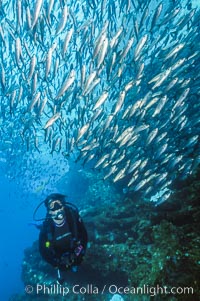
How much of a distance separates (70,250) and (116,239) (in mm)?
5263

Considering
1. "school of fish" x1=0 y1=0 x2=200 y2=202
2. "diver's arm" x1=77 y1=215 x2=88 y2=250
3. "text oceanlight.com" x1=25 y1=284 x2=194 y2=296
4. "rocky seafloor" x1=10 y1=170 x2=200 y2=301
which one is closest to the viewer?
"diver's arm" x1=77 y1=215 x2=88 y2=250

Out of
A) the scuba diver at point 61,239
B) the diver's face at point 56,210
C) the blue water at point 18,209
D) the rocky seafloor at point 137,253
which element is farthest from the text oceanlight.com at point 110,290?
the blue water at point 18,209

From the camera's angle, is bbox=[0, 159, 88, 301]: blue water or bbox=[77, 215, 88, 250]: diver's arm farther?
bbox=[0, 159, 88, 301]: blue water

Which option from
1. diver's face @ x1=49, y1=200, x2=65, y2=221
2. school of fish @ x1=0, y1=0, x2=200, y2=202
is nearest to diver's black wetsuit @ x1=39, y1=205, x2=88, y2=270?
diver's face @ x1=49, y1=200, x2=65, y2=221

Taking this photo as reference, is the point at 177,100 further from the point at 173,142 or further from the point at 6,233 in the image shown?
the point at 6,233

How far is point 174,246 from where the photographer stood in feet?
21.9

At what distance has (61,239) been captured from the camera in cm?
495

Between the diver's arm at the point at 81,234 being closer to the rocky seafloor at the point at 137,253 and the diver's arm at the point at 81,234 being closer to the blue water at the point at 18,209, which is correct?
the blue water at the point at 18,209

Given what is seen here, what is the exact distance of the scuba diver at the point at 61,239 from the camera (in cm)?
495

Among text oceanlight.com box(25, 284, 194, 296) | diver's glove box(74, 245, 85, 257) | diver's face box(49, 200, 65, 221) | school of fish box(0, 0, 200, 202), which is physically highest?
school of fish box(0, 0, 200, 202)

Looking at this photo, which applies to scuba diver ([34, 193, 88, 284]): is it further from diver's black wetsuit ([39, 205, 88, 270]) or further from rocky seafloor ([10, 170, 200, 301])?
rocky seafloor ([10, 170, 200, 301])

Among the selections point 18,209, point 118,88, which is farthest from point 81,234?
point 18,209

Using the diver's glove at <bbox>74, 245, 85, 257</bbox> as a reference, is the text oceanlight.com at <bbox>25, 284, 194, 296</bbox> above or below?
below

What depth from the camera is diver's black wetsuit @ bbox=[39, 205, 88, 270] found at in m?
4.95
